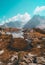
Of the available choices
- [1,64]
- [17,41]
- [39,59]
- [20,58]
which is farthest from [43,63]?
[17,41]

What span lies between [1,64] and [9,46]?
21.0 meters

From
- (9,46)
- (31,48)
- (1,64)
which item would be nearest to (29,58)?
(1,64)

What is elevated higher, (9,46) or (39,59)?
(9,46)

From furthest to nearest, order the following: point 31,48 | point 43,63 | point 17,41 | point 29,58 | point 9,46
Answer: point 17,41
point 9,46
point 31,48
point 29,58
point 43,63

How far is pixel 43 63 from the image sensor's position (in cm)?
3962

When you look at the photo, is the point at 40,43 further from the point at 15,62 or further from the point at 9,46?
the point at 15,62

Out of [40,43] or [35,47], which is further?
[40,43]

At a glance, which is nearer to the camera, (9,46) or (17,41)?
(9,46)

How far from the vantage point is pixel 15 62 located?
136 ft

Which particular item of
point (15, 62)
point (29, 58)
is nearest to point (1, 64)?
point (15, 62)

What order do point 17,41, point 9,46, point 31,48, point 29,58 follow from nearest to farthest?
point 29,58
point 31,48
point 9,46
point 17,41

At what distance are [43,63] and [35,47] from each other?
2126cm

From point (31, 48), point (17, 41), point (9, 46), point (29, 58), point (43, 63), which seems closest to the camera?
point (43, 63)

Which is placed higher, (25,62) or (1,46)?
(1,46)
